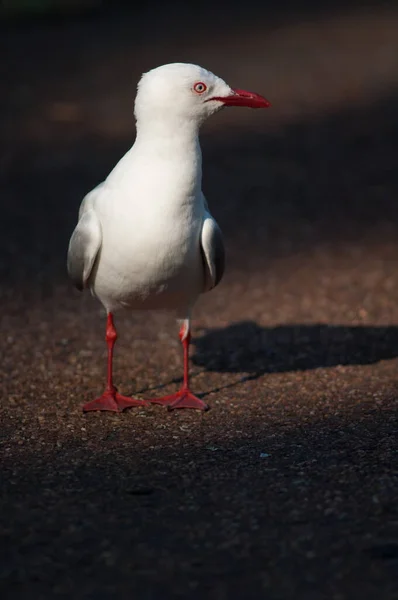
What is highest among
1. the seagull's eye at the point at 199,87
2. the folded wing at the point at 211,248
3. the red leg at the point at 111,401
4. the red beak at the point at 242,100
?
the seagull's eye at the point at 199,87

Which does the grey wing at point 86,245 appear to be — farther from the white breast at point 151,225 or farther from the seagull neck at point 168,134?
the seagull neck at point 168,134

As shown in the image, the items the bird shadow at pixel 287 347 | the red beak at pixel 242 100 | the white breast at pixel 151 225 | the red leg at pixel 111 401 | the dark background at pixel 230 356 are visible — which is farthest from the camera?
the bird shadow at pixel 287 347

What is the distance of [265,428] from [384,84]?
9.16 m

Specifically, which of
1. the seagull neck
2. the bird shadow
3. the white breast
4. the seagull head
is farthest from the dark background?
the seagull head

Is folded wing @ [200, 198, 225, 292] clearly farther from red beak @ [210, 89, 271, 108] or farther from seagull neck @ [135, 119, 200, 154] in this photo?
red beak @ [210, 89, 271, 108]

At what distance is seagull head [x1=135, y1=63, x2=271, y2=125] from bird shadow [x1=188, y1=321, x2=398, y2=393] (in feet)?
5.35

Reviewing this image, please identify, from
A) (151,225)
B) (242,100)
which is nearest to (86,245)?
(151,225)

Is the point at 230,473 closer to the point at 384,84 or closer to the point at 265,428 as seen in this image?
the point at 265,428

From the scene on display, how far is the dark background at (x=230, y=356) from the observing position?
359 cm

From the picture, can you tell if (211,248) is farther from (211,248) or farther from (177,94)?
(177,94)

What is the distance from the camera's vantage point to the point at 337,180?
10141 mm

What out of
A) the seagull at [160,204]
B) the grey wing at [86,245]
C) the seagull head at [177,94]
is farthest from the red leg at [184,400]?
the seagull head at [177,94]

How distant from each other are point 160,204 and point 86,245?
0.49m

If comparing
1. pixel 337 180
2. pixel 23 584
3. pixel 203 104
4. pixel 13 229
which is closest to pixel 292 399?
pixel 203 104
